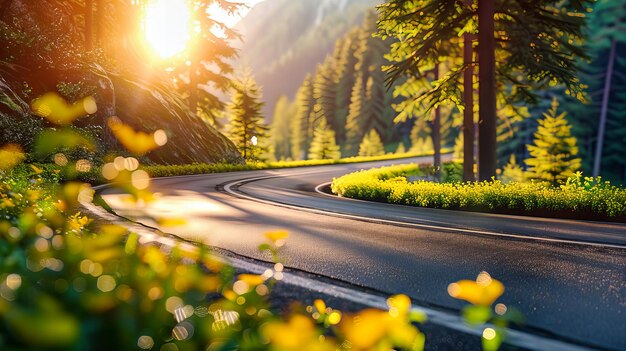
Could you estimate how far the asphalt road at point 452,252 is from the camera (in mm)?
3895

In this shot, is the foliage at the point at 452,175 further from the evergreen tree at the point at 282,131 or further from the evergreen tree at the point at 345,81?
the evergreen tree at the point at 282,131

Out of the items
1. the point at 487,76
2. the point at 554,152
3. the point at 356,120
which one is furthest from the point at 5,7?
the point at 356,120

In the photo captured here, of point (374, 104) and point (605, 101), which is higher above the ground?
point (374, 104)

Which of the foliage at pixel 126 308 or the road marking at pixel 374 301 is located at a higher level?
the foliage at pixel 126 308

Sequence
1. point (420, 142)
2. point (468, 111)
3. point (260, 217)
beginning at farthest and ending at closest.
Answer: point (420, 142) < point (468, 111) < point (260, 217)

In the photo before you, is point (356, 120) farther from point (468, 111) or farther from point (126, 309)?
point (126, 309)

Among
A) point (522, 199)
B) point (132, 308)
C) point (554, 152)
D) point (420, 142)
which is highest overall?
point (132, 308)

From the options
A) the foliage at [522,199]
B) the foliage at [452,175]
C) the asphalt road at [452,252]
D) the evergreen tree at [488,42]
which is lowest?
the foliage at [452,175]

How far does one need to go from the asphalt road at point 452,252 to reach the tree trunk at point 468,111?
9897 millimetres

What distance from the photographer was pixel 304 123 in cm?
9325

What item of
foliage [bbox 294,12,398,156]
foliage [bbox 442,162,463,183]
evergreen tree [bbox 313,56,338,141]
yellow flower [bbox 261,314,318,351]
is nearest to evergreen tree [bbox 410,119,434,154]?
foliage [bbox 294,12,398,156]

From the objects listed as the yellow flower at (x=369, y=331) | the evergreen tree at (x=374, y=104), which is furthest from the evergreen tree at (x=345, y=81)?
the yellow flower at (x=369, y=331)

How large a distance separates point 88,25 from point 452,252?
25514 mm

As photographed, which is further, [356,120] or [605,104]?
[356,120]
